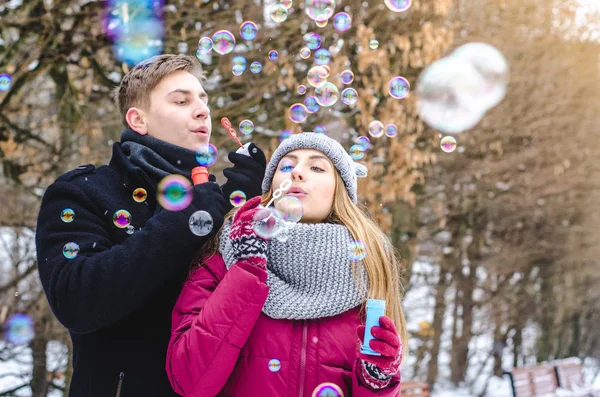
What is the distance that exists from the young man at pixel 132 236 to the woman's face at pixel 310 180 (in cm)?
19

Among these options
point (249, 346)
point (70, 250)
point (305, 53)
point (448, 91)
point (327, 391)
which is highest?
point (448, 91)

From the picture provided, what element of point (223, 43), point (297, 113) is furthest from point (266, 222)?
point (223, 43)

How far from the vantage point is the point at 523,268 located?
1020 cm

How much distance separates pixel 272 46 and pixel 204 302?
141 inches

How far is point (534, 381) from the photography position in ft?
21.9

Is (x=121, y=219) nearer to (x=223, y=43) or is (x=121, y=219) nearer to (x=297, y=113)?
(x=297, y=113)

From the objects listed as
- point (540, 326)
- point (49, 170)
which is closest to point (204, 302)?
point (49, 170)

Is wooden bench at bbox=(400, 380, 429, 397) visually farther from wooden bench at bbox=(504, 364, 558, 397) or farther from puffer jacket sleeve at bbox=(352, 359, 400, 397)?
puffer jacket sleeve at bbox=(352, 359, 400, 397)

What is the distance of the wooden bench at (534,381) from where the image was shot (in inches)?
248

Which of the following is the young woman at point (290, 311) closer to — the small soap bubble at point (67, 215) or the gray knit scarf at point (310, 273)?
the gray knit scarf at point (310, 273)

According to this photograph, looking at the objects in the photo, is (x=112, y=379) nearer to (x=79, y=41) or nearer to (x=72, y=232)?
(x=72, y=232)

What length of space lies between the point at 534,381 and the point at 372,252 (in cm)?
566

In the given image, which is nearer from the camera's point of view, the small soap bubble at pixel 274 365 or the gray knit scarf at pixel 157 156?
the small soap bubble at pixel 274 365

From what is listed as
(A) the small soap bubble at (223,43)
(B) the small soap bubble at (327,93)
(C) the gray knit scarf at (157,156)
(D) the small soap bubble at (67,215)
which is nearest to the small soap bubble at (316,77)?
(B) the small soap bubble at (327,93)
